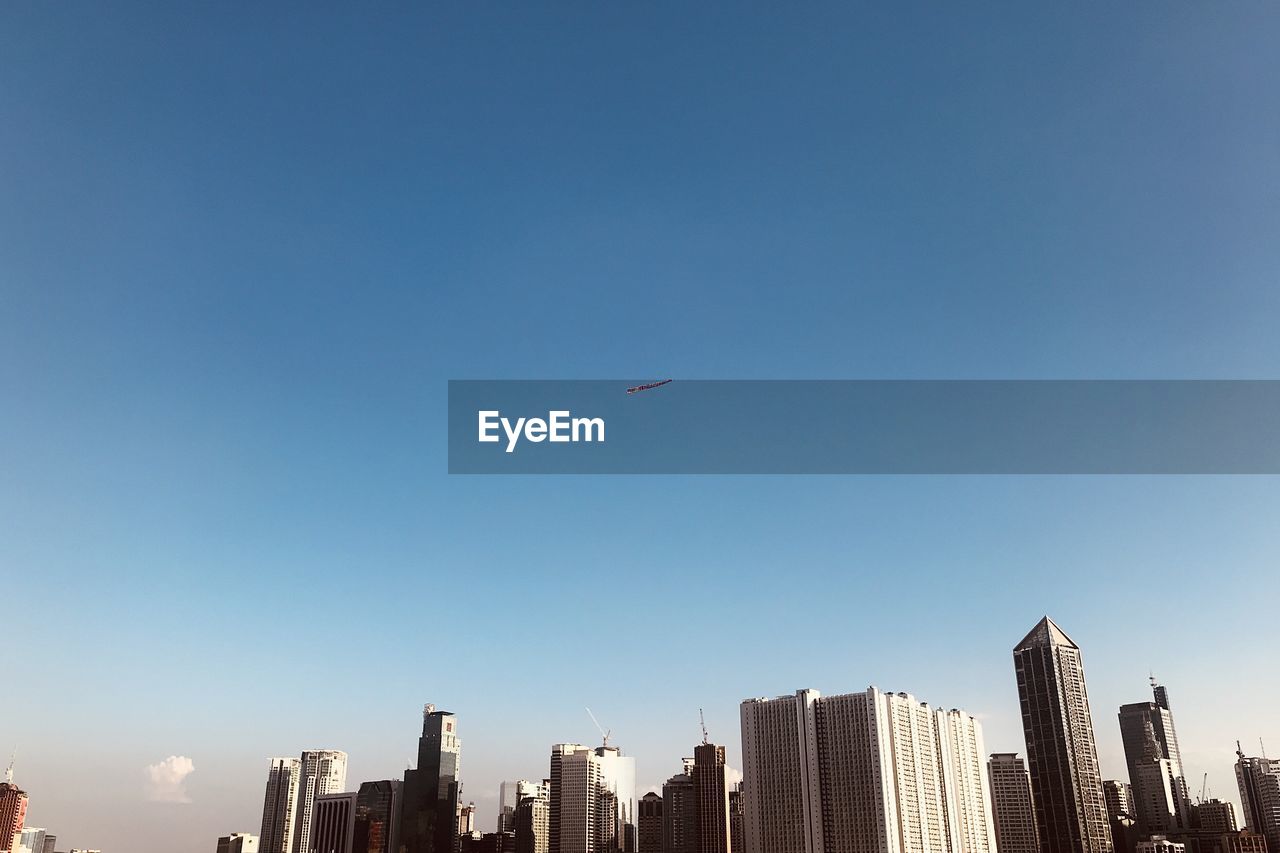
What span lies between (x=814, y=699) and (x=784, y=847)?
25668 mm

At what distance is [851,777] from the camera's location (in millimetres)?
163250

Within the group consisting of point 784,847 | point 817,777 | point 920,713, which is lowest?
point 784,847

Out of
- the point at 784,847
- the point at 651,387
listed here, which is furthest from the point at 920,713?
the point at 651,387

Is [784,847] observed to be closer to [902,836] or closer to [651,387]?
[902,836]

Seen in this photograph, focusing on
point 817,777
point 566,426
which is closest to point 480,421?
point 566,426

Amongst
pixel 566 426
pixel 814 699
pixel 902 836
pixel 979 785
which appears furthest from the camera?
pixel 979 785

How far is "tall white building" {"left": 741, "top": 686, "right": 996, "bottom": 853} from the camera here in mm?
160250

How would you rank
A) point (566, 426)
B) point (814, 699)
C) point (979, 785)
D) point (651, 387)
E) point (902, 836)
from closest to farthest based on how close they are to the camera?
point (566, 426)
point (651, 387)
point (902, 836)
point (814, 699)
point (979, 785)

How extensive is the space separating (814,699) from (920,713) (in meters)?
23.0

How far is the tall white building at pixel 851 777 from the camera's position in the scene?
16025cm

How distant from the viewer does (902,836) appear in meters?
160

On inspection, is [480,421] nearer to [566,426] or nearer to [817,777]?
[566,426]

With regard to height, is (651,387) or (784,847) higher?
(651,387)

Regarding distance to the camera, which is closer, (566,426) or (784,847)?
(566,426)
